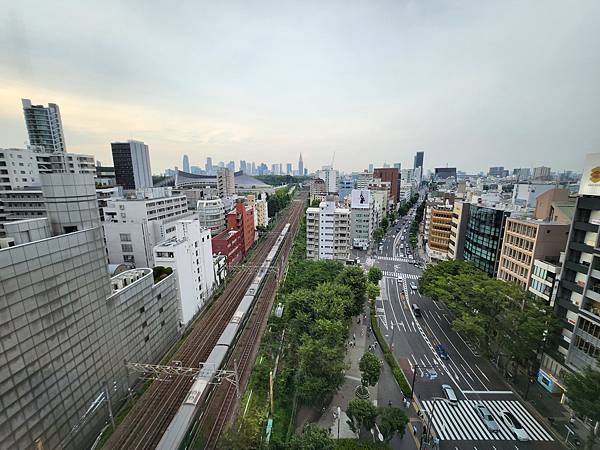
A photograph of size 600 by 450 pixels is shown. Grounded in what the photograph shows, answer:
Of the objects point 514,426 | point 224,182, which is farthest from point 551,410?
point 224,182

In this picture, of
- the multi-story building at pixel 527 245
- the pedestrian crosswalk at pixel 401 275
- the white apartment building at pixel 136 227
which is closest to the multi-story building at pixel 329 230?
the pedestrian crosswalk at pixel 401 275

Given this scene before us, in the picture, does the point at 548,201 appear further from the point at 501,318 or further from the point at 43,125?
the point at 43,125

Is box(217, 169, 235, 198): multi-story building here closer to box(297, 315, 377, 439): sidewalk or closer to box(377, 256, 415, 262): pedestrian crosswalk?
box(377, 256, 415, 262): pedestrian crosswalk

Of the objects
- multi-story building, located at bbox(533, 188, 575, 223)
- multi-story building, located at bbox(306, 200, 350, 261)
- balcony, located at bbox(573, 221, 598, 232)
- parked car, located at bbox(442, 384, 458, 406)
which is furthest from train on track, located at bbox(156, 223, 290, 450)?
multi-story building, located at bbox(533, 188, 575, 223)

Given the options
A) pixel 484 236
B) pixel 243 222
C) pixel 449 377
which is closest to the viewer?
pixel 449 377

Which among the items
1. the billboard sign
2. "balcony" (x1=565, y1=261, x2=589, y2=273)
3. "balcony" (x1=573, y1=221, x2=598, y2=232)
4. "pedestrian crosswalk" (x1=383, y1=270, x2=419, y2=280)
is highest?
the billboard sign

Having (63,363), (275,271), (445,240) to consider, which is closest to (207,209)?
(275,271)
